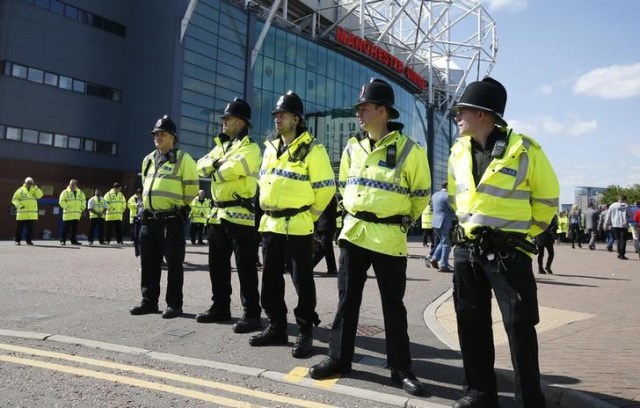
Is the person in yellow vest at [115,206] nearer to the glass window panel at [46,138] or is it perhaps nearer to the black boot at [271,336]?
the glass window panel at [46,138]

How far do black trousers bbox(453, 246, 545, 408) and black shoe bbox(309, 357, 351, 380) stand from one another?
960 mm

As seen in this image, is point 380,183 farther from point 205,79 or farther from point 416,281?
point 205,79

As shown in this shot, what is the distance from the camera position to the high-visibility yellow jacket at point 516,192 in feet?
9.82

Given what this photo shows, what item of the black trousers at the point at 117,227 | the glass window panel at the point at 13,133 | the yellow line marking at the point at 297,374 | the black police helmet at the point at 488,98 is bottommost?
the yellow line marking at the point at 297,374

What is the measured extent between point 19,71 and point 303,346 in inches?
1007

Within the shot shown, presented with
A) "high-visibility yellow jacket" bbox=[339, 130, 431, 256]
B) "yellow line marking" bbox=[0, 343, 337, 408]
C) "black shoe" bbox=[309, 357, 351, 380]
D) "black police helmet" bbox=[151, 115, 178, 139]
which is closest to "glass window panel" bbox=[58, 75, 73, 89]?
"black police helmet" bbox=[151, 115, 178, 139]

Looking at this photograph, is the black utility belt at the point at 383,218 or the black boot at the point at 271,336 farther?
the black boot at the point at 271,336

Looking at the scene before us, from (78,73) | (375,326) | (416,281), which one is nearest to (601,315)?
(375,326)

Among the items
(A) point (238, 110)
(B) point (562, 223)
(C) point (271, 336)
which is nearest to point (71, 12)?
(A) point (238, 110)

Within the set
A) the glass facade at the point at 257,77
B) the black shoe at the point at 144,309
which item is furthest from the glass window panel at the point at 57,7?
the black shoe at the point at 144,309

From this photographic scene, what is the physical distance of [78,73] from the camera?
26125 millimetres

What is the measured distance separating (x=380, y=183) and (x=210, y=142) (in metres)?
25.9

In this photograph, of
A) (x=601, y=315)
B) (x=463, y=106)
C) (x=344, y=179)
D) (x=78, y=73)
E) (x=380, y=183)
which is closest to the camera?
(x=463, y=106)

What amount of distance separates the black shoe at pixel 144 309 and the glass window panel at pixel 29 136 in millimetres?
22858
